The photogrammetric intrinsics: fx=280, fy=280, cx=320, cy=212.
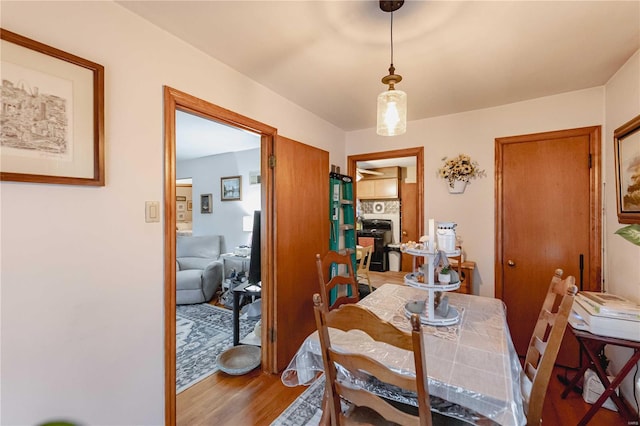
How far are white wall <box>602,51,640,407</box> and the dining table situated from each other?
38.9 inches

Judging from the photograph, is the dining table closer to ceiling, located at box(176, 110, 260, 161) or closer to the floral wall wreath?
the floral wall wreath

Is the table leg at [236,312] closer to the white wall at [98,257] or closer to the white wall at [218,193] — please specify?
the white wall at [98,257]

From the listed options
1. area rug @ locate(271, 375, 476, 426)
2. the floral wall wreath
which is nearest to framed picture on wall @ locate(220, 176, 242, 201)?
the floral wall wreath

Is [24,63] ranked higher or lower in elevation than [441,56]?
lower

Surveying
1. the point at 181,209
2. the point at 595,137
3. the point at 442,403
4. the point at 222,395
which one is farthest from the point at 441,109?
the point at 181,209

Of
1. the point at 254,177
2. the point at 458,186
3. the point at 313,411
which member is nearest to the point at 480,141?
the point at 458,186

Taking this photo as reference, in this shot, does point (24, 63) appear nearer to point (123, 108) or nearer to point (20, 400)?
point (123, 108)

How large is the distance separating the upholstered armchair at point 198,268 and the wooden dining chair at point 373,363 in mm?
3490

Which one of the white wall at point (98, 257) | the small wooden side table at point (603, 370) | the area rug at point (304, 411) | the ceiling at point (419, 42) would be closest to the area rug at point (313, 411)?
the area rug at point (304, 411)

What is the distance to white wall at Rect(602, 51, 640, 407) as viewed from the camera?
5.89 feet

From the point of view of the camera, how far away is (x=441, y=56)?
1811mm

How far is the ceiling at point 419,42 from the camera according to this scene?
4.60ft

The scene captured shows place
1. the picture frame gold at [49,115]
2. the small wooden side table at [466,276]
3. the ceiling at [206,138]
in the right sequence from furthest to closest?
the ceiling at [206,138] < the small wooden side table at [466,276] < the picture frame gold at [49,115]

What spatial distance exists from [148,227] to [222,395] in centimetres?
143
